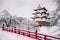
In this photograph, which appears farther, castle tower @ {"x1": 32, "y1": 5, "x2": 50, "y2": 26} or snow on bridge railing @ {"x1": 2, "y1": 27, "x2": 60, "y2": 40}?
castle tower @ {"x1": 32, "y1": 5, "x2": 50, "y2": 26}

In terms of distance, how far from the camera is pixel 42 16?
3.04 m

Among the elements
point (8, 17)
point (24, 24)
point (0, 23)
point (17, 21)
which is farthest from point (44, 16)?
point (0, 23)

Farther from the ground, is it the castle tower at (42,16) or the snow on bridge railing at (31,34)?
the castle tower at (42,16)

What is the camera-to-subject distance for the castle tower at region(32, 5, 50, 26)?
2.97 meters

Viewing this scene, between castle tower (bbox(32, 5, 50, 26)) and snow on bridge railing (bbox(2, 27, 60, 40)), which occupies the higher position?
castle tower (bbox(32, 5, 50, 26))

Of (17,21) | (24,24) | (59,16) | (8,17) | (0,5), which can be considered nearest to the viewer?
(59,16)

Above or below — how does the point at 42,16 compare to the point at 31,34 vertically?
above

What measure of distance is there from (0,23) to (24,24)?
40.7 inches

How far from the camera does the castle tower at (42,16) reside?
9.75 ft

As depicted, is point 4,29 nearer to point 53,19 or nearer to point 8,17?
point 8,17

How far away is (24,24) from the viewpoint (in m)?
3.37

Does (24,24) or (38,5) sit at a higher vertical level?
(38,5)

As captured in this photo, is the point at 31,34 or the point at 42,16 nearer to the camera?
the point at 42,16

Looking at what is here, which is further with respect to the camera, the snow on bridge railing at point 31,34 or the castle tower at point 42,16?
the castle tower at point 42,16
